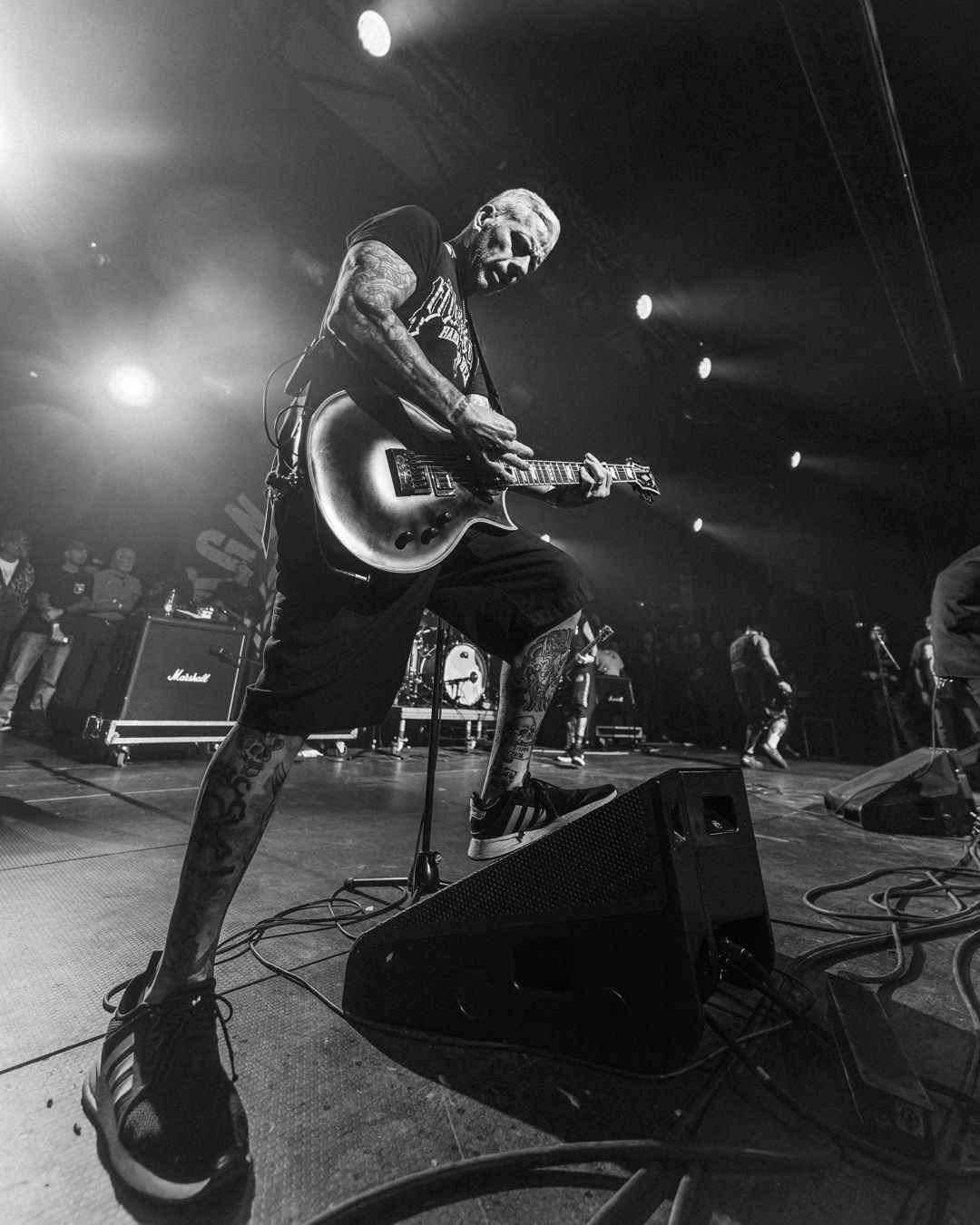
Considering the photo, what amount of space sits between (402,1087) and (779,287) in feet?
29.7

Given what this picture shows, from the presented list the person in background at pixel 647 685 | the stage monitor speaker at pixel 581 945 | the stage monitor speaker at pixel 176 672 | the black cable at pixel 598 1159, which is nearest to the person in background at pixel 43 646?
the stage monitor speaker at pixel 176 672

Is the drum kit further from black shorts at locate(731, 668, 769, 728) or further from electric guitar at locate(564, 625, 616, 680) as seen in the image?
black shorts at locate(731, 668, 769, 728)

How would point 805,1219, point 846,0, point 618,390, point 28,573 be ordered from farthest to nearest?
point 618,390
point 28,573
point 846,0
point 805,1219

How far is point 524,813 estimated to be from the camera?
4.45ft

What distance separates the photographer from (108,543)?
24.5ft

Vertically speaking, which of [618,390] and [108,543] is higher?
[618,390]

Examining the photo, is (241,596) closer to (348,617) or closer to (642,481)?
(642,481)

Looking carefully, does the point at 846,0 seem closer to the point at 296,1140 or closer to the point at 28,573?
the point at 296,1140

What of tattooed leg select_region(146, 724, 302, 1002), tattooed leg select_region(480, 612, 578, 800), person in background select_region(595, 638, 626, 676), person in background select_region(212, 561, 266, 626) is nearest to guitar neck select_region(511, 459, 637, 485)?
tattooed leg select_region(480, 612, 578, 800)

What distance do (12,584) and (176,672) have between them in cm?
261

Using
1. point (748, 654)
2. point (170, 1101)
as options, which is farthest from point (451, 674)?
point (170, 1101)

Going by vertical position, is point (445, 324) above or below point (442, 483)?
above

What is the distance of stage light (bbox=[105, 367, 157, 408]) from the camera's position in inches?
266

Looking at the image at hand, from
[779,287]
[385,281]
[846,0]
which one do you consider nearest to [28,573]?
[385,281]
